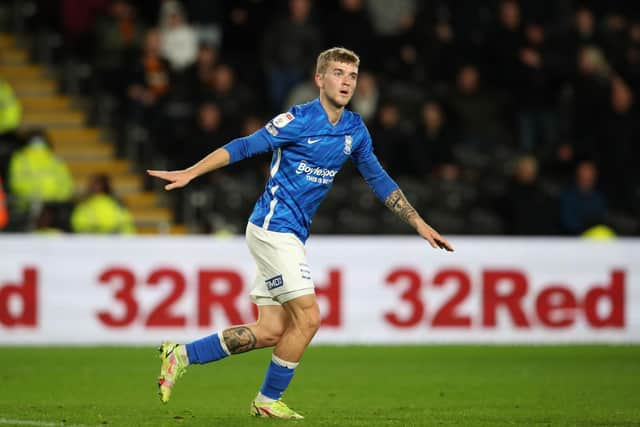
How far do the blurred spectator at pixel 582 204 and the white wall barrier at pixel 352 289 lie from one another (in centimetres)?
156

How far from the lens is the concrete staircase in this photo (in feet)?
58.3

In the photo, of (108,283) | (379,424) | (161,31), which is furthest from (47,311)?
(379,424)

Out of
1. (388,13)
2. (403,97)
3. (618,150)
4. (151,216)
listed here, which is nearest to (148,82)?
(151,216)

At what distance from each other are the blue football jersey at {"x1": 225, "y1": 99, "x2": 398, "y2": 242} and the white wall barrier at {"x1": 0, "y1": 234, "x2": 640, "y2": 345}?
6.46m

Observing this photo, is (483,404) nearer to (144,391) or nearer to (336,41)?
(144,391)

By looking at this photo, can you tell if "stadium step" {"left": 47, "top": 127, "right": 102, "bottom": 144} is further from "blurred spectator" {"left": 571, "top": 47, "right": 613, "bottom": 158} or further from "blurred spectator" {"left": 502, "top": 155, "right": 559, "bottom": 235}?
"blurred spectator" {"left": 571, "top": 47, "right": 613, "bottom": 158}

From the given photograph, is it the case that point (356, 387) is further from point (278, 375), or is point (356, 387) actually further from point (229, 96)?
point (229, 96)

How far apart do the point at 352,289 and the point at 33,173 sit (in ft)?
13.9

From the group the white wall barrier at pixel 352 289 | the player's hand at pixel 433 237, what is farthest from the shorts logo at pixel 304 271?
the white wall barrier at pixel 352 289

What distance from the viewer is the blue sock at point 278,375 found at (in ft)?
26.4

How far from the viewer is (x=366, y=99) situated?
1783 centimetres

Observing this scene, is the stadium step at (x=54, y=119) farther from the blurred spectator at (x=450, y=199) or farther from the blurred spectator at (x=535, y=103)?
the blurred spectator at (x=535, y=103)

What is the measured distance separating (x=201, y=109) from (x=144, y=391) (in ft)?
24.6

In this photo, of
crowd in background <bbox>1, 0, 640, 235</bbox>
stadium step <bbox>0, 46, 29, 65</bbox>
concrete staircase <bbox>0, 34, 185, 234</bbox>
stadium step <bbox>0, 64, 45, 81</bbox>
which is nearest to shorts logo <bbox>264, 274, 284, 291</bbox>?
crowd in background <bbox>1, 0, 640, 235</bbox>
